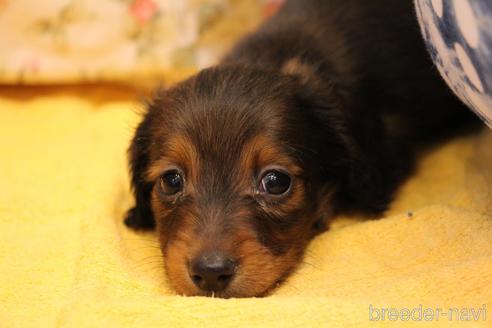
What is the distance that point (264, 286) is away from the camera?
6.23ft

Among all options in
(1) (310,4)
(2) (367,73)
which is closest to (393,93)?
(2) (367,73)

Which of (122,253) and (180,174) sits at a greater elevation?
(180,174)

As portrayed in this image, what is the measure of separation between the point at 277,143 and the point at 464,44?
68 centimetres

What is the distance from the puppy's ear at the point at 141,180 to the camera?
238 centimetres

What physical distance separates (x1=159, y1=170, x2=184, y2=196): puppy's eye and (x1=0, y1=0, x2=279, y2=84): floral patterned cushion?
4.40 feet

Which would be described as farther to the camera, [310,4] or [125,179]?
[310,4]

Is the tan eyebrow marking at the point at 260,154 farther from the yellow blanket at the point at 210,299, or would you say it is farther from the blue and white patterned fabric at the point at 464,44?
the blue and white patterned fabric at the point at 464,44

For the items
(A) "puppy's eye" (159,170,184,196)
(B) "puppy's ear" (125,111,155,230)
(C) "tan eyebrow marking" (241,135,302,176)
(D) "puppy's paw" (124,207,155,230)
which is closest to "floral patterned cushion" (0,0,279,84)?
(B) "puppy's ear" (125,111,155,230)

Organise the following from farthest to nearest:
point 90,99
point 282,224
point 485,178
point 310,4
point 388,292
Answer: point 90,99, point 310,4, point 485,178, point 282,224, point 388,292

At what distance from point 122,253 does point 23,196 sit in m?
0.62

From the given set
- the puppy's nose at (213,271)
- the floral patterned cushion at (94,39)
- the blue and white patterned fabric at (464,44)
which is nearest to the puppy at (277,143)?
the puppy's nose at (213,271)

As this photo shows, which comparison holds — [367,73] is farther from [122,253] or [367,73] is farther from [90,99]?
[90,99]

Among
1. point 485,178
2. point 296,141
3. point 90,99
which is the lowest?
point 90,99

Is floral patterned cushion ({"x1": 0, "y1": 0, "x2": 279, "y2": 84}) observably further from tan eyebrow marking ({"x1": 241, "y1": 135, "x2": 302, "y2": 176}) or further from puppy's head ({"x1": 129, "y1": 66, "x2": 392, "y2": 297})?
tan eyebrow marking ({"x1": 241, "y1": 135, "x2": 302, "y2": 176})
